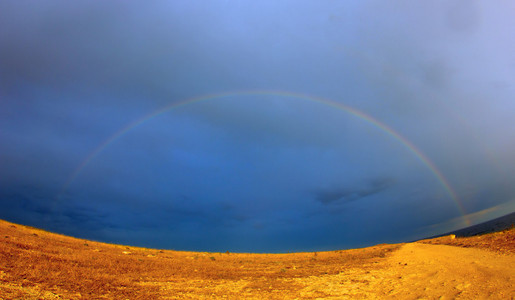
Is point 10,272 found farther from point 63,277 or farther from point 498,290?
point 498,290

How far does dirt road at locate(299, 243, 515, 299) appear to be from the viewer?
38.2 ft

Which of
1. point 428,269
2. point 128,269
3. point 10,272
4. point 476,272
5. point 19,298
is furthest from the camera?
point 128,269

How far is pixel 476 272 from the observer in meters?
14.2

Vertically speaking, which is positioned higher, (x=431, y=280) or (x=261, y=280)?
(x=261, y=280)

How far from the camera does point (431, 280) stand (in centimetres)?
1398

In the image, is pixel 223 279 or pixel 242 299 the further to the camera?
pixel 223 279

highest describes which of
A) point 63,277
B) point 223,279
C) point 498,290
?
point 63,277

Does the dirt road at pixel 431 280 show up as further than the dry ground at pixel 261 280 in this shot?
Yes

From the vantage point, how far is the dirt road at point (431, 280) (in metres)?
11.7

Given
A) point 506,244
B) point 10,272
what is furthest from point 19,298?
point 506,244

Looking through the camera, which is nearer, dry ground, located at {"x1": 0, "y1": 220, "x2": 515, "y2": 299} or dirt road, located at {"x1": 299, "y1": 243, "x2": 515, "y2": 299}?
dry ground, located at {"x1": 0, "y1": 220, "x2": 515, "y2": 299}

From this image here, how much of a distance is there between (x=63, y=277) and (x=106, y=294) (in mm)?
3215

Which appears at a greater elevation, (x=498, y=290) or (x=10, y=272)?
(x=10, y=272)

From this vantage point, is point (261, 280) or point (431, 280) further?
point (261, 280)
